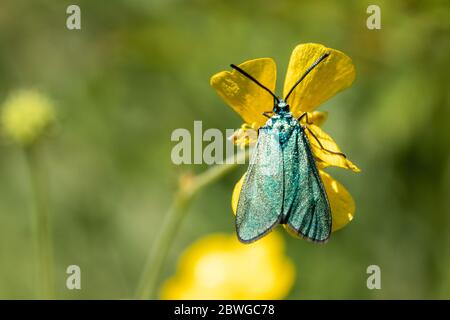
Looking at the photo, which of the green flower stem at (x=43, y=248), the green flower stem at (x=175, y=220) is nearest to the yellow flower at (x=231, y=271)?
the green flower stem at (x=175, y=220)

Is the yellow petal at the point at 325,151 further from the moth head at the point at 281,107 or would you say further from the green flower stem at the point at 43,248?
the green flower stem at the point at 43,248

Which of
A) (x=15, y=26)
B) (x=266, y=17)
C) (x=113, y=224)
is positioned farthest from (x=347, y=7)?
(x=15, y=26)

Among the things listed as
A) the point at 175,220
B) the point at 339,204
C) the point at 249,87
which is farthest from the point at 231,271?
the point at 249,87

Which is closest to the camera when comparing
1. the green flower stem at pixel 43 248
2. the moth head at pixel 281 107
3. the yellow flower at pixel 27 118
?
the moth head at pixel 281 107

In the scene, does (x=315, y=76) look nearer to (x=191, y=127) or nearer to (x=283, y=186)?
(x=283, y=186)

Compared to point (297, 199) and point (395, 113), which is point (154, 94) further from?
point (297, 199)
